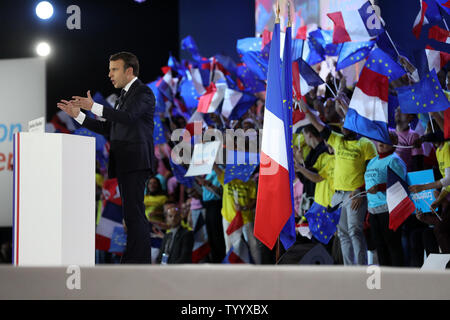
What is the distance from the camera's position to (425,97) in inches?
148

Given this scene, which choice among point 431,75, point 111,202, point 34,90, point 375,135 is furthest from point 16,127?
point 431,75

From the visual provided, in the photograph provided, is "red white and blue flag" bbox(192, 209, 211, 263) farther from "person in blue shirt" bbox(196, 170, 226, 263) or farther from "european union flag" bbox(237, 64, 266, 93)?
"european union flag" bbox(237, 64, 266, 93)

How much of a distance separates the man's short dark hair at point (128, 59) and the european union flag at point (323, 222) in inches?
65.0

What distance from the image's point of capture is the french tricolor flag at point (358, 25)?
4.20m

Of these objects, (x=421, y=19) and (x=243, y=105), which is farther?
(x=243, y=105)

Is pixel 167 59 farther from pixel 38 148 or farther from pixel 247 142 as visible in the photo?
pixel 38 148

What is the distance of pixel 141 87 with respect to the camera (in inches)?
135

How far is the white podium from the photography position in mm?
2766

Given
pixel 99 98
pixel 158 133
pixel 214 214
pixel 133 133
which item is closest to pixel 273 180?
pixel 133 133

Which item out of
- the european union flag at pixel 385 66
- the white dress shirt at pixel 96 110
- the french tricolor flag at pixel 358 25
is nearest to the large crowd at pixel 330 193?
the european union flag at pixel 385 66

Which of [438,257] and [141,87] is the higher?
[141,87]

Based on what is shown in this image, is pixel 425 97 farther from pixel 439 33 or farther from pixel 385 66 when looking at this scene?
pixel 439 33

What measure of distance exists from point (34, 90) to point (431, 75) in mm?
2530

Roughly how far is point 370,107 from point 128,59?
153cm
